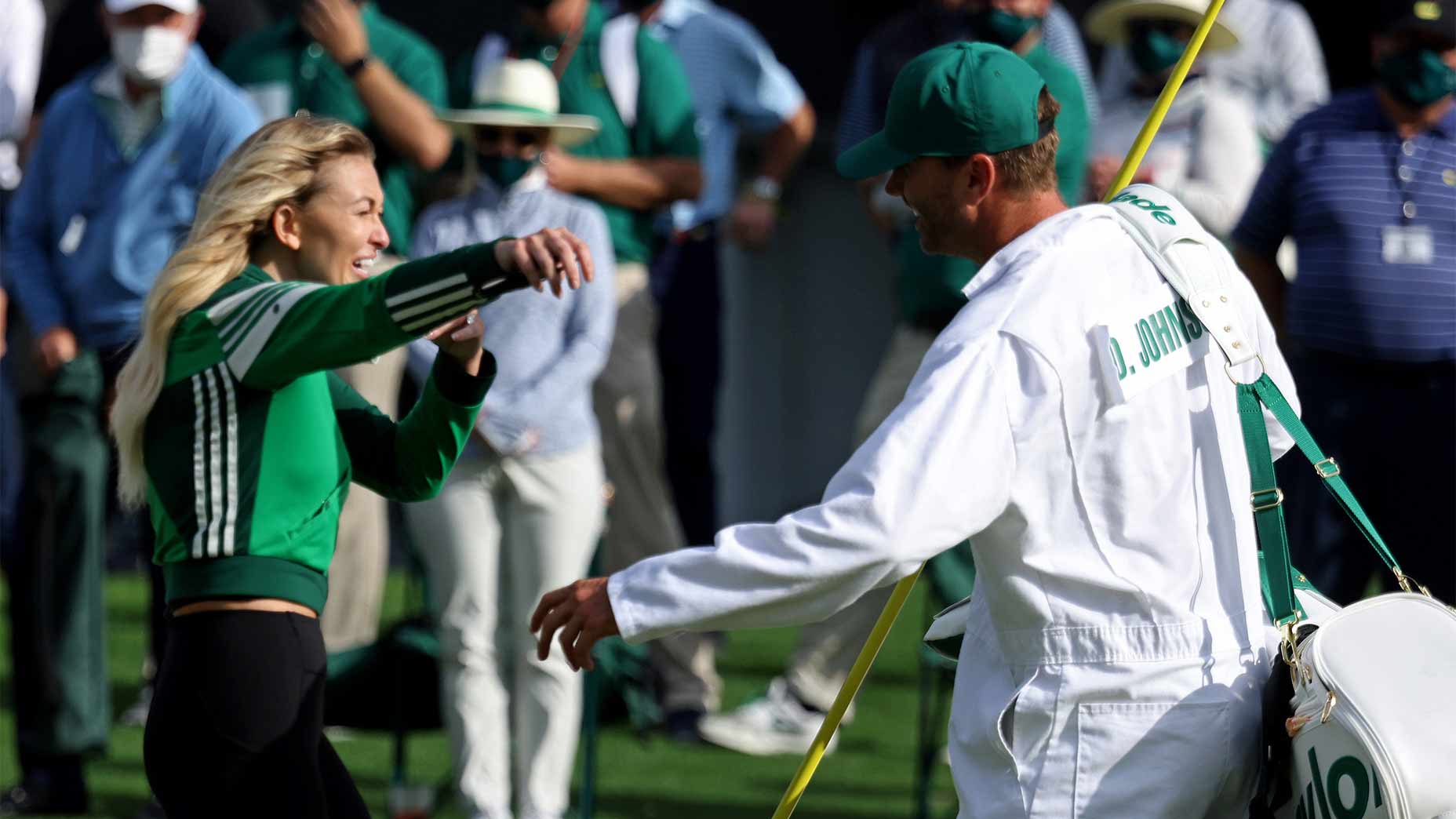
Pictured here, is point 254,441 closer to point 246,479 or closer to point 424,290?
point 246,479

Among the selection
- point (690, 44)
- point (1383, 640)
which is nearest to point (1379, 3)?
point (690, 44)

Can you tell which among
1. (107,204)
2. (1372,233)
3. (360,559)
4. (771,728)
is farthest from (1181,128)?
(107,204)

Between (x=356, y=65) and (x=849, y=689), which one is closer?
(x=849, y=689)

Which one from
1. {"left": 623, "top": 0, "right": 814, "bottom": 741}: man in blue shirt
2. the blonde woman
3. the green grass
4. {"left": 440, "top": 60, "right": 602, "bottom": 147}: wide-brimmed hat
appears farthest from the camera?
{"left": 623, "top": 0, "right": 814, "bottom": 741}: man in blue shirt

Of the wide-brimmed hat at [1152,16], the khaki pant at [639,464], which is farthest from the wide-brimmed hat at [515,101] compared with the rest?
the wide-brimmed hat at [1152,16]

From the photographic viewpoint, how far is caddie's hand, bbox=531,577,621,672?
3.13 m

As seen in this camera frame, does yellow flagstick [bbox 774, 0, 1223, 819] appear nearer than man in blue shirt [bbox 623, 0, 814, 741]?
Yes

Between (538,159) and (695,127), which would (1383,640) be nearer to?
(538,159)

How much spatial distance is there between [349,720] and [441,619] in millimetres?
506

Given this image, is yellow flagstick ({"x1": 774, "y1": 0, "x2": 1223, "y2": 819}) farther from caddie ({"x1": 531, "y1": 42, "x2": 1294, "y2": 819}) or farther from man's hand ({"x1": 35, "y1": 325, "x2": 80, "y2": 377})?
man's hand ({"x1": 35, "y1": 325, "x2": 80, "y2": 377})

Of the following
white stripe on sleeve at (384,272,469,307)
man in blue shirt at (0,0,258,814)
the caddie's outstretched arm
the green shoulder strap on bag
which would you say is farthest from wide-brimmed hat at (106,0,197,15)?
the green shoulder strap on bag

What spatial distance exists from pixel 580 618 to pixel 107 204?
3824 millimetres

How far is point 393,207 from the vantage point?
6.97 m

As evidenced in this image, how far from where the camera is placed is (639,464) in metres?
7.42
